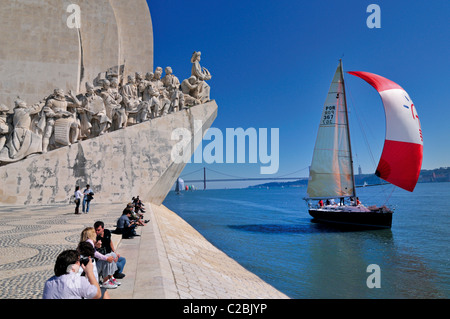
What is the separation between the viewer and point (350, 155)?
14.4 metres

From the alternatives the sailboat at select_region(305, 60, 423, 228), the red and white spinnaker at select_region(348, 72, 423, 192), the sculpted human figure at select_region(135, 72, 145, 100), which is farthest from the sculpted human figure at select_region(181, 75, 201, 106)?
the red and white spinnaker at select_region(348, 72, 423, 192)

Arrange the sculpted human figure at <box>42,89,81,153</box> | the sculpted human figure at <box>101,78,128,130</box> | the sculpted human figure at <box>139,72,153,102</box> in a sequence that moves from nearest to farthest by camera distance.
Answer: the sculpted human figure at <box>42,89,81,153</box> < the sculpted human figure at <box>101,78,128,130</box> < the sculpted human figure at <box>139,72,153,102</box>

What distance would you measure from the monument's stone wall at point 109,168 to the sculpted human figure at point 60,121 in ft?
1.40

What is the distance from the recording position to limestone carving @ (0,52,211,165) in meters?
9.56

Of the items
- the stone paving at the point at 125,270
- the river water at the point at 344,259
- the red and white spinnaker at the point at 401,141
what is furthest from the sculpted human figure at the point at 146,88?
the red and white spinnaker at the point at 401,141

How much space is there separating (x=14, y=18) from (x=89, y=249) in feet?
42.1

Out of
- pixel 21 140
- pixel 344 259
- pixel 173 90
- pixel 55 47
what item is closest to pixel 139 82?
pixel 173 90

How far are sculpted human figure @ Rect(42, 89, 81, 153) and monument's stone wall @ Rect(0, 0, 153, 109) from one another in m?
1.82

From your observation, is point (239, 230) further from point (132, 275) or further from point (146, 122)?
point (132, 275)

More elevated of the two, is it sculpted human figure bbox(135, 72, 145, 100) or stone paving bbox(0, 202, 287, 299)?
sculpted human figure bbox(135, 72, 145, 100)

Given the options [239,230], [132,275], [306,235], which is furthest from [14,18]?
[306,235]

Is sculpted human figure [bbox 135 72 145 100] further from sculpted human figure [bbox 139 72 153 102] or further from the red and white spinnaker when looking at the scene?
the red and white spinnaker

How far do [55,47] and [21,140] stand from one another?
430cm

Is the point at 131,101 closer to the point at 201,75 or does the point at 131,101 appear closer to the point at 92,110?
the point at 92,110
